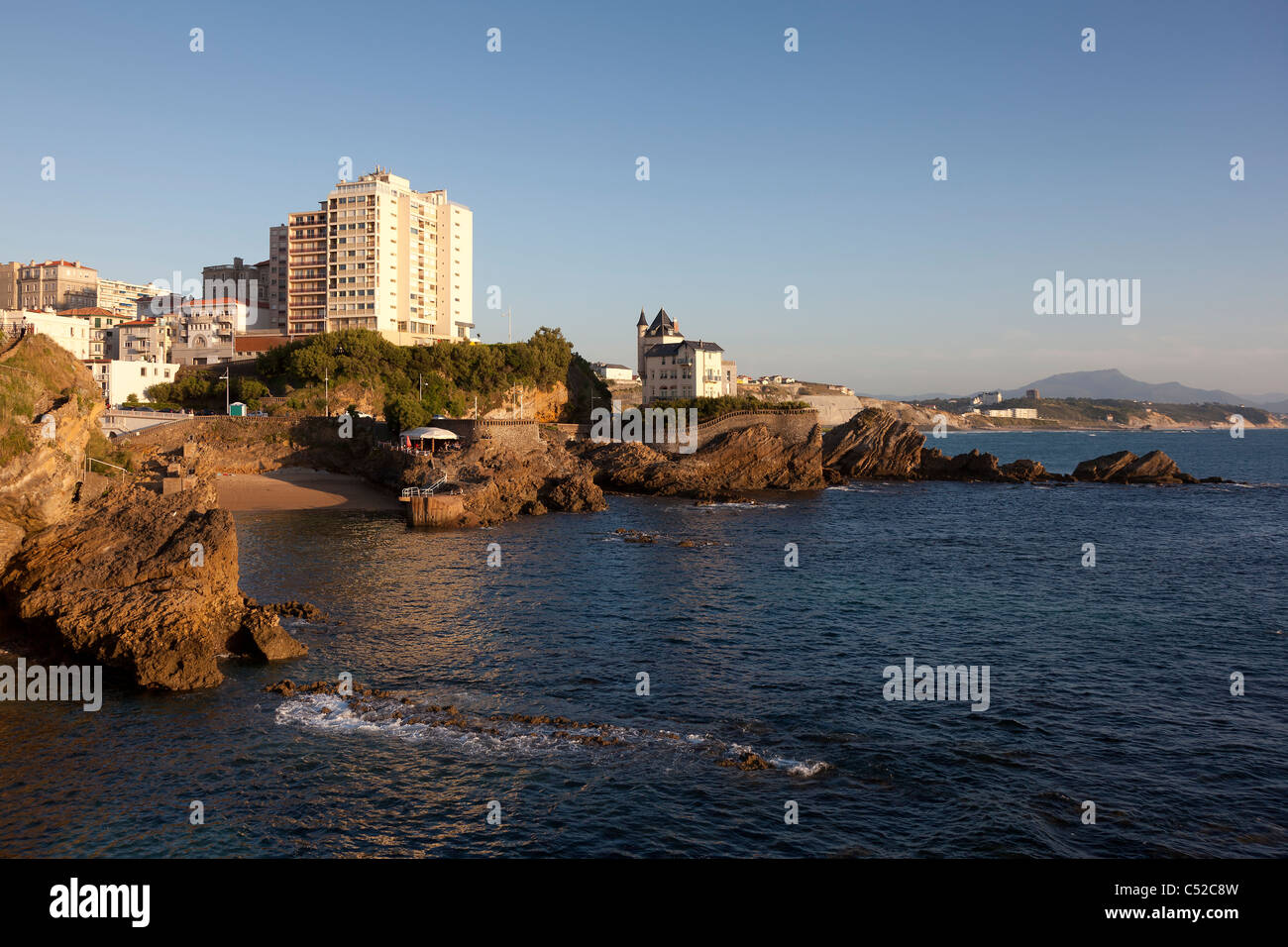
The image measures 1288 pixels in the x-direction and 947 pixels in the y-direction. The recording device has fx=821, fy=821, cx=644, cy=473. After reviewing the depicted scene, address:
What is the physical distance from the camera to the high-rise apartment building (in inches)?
4582

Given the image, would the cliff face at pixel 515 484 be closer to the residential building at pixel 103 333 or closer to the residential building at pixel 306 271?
the residential building at pixel 306 271

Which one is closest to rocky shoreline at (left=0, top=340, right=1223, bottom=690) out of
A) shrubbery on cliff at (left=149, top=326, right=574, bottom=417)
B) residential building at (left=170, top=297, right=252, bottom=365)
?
shrubbery on cliff at (left=149, top=326, right=574, bottom=417)

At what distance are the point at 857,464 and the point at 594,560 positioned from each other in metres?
62.3

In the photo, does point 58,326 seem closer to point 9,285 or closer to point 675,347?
point 9,285

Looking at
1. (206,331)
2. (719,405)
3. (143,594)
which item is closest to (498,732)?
(143,594)

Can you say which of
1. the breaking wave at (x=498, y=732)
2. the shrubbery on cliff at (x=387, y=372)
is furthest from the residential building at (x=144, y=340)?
the breaking wave at (x=498, y=732)

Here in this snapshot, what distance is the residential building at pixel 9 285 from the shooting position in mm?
166500

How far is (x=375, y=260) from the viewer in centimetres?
11606

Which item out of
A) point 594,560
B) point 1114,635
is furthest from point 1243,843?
point 594,560

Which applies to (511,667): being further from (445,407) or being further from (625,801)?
(445,407)

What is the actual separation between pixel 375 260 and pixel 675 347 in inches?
1793

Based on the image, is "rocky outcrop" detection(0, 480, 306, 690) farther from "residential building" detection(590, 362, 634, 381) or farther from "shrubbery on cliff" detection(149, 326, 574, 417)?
"residential building" detection(590, 362, 634, 381)

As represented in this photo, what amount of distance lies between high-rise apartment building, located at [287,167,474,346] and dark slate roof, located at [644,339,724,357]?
109 feet

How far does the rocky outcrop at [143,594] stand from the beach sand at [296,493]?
1333 inches
